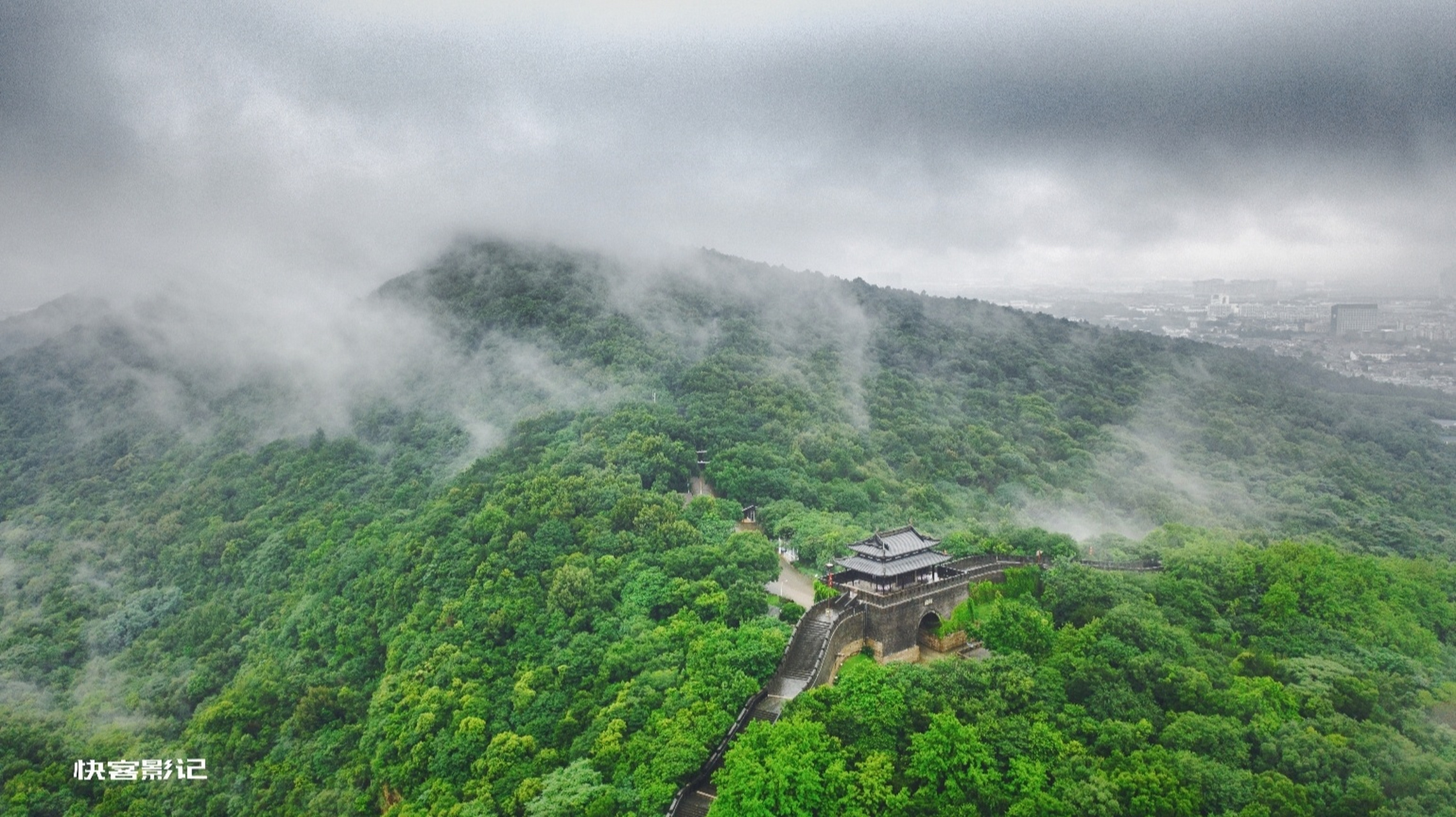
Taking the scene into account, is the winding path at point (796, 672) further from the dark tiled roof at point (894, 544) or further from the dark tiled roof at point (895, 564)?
the dark tiled roof at point (894, 544)

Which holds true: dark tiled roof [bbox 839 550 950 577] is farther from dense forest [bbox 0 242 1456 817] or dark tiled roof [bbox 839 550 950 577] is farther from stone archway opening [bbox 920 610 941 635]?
dense forest [bbox 0 242 1456 817]

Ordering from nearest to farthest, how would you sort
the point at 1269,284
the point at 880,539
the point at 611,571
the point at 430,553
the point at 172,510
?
the point at 880,539
the point at 611,571
the point at 430,553
the point at 172,510
the point at 1269,284

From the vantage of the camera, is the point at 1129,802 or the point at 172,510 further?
the point at 172,510

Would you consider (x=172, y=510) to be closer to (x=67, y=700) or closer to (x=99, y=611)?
(x=99, y=611)

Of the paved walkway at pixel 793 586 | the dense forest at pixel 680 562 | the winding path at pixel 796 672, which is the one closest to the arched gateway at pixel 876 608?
the winding path at pixel 796 672

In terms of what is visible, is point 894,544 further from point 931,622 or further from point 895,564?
point 931,622

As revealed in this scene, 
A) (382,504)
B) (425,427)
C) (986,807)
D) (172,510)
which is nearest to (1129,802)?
(986,807)

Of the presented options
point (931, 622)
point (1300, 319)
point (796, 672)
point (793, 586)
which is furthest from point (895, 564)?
point (1300, 319)
